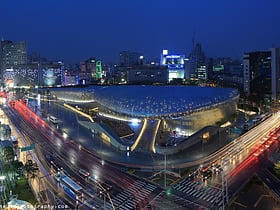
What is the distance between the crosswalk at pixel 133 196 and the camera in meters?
12.6

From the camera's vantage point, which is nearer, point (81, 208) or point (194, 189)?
point (81, 208)

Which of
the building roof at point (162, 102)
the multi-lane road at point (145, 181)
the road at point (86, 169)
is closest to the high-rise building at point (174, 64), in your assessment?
the building roof at point (162, 102)

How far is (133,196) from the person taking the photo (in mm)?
13398

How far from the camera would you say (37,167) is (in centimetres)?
1700

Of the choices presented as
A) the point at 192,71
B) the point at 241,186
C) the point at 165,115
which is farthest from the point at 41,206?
the point at 192,71

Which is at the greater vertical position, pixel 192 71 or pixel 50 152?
pixel 192 71

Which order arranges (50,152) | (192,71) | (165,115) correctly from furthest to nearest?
(192,71) < (165,115) < (50,152)

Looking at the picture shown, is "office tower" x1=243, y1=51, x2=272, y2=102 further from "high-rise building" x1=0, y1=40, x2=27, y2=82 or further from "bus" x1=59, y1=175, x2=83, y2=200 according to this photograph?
"high-rise building" x1=0, y1=40, x2=27, y2=82

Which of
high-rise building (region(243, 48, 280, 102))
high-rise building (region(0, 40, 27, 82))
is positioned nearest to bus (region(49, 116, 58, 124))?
high-rise building (region(243, 48, 280, 102))

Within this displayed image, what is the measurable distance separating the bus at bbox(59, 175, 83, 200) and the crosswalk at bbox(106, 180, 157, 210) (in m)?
1.84

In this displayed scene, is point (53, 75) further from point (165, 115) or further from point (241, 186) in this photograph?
point (241, 186)

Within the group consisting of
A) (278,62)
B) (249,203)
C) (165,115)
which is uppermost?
(278,62)

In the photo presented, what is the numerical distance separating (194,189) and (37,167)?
30.5 ft

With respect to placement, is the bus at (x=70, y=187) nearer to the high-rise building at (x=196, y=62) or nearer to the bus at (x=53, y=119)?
the bus at (x=53, y=119)
